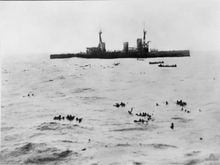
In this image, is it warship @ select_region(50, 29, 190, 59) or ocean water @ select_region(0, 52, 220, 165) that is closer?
ocean water @ select_region(0, 52, 220, 165)

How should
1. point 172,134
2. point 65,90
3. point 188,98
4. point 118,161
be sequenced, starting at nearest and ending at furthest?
1. point 118,161
2. point 172,134
3. point 188,98
4. point 65,90

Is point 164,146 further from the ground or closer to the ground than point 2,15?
closer to the ground

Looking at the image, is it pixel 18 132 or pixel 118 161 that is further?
pixel 18 132

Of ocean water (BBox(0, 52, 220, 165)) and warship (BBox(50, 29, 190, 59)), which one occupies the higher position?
warship (BBox(50, 29, 190, 59))

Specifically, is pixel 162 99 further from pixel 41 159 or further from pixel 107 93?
pixel 41 159

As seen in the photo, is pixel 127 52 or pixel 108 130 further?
pixel 127 52

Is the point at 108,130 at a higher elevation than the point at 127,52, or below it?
below

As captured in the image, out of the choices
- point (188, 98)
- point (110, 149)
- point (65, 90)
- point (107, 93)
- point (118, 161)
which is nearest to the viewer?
point (118, 161)

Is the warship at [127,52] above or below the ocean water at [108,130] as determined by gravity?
above

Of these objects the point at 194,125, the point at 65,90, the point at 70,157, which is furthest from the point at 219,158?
the point at 65,90

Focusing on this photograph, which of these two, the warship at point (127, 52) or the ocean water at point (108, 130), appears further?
the warship at point (127, 52)
